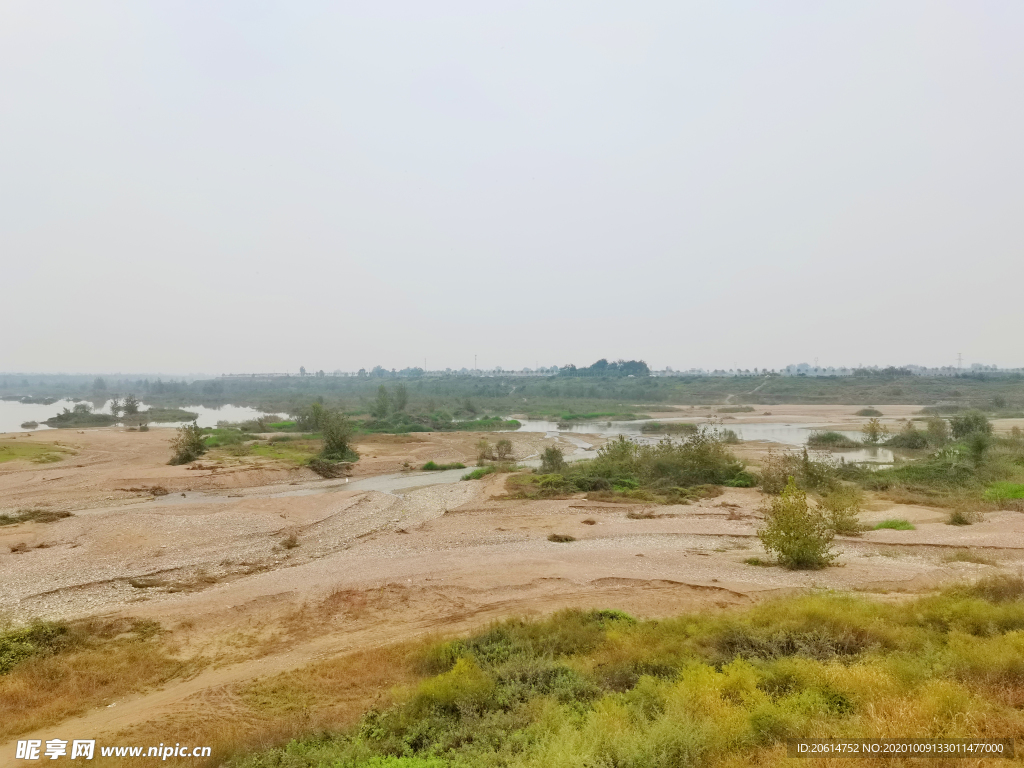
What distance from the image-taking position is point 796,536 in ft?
49.9

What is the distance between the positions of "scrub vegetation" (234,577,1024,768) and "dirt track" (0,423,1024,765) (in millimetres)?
2665

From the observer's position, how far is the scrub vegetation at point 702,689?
18.6ft

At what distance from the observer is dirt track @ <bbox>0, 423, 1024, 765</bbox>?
40.3 feet

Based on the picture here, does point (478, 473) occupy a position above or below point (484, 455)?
below

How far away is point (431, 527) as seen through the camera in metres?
22.7

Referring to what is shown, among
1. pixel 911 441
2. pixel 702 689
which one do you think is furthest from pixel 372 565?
pixel 911 441

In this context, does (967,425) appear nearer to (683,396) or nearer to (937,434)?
(937,434)

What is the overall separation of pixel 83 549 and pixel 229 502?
360 inches

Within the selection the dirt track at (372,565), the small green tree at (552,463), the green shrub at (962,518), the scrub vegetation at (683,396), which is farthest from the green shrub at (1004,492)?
the scrub vegetation at (683,396)

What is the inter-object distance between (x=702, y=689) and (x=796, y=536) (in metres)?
10.0

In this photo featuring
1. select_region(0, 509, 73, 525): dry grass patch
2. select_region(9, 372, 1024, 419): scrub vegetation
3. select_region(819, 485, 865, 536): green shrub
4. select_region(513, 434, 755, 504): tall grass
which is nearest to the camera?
select_region(819, 485, 865, 536): green shrub

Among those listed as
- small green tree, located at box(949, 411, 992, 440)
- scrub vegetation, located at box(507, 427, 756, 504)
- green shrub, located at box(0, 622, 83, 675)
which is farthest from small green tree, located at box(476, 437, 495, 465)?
small green tree, located at box(949, 411, 992, 440)

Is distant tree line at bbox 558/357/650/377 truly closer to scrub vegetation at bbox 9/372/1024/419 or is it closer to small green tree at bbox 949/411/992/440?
scrub vegetation at bbox 9/372/1024/419

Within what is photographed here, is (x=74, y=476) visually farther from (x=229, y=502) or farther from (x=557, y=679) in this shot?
(x=557, y=679)
